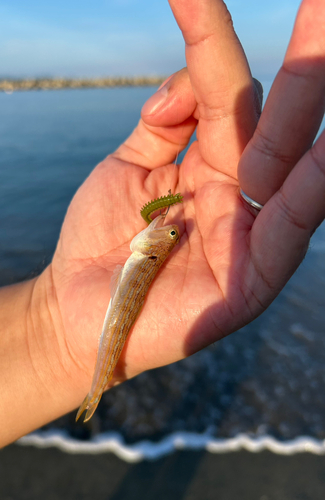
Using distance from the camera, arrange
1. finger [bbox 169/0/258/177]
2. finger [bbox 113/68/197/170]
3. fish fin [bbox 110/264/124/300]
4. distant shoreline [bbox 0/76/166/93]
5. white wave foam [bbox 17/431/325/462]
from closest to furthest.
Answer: finger [bbox 169/0/258/177] < fish fin [bbox 110/264/124/300] < finger [bbox 113/68/197/170] < white wave foam [bbox 17/431/325/462] < distant shoreline [bbox 0/76/166/93]

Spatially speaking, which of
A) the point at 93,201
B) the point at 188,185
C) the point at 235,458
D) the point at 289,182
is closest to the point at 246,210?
the point at 289,182

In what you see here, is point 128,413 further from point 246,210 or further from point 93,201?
point 246,210

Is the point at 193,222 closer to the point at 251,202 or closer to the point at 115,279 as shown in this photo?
the point at 251,202

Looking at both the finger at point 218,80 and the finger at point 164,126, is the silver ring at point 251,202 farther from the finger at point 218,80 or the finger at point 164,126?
the finger at point 164,126

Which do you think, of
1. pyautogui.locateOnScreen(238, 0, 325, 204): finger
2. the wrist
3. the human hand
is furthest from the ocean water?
pyautogui.locateOnScreen(238, 0, 325, 204): finger

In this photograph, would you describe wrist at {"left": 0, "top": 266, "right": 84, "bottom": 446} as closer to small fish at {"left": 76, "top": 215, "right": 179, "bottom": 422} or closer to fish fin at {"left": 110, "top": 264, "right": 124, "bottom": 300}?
Answer: small fish at {"left": 76, "top": 215, "right": 179, "bottom": 422}

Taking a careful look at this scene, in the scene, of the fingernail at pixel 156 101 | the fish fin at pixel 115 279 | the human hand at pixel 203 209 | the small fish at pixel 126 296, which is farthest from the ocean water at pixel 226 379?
the fingernail at pixel 156 101

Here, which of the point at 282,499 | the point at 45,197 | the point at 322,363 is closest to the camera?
the point at 282,499
